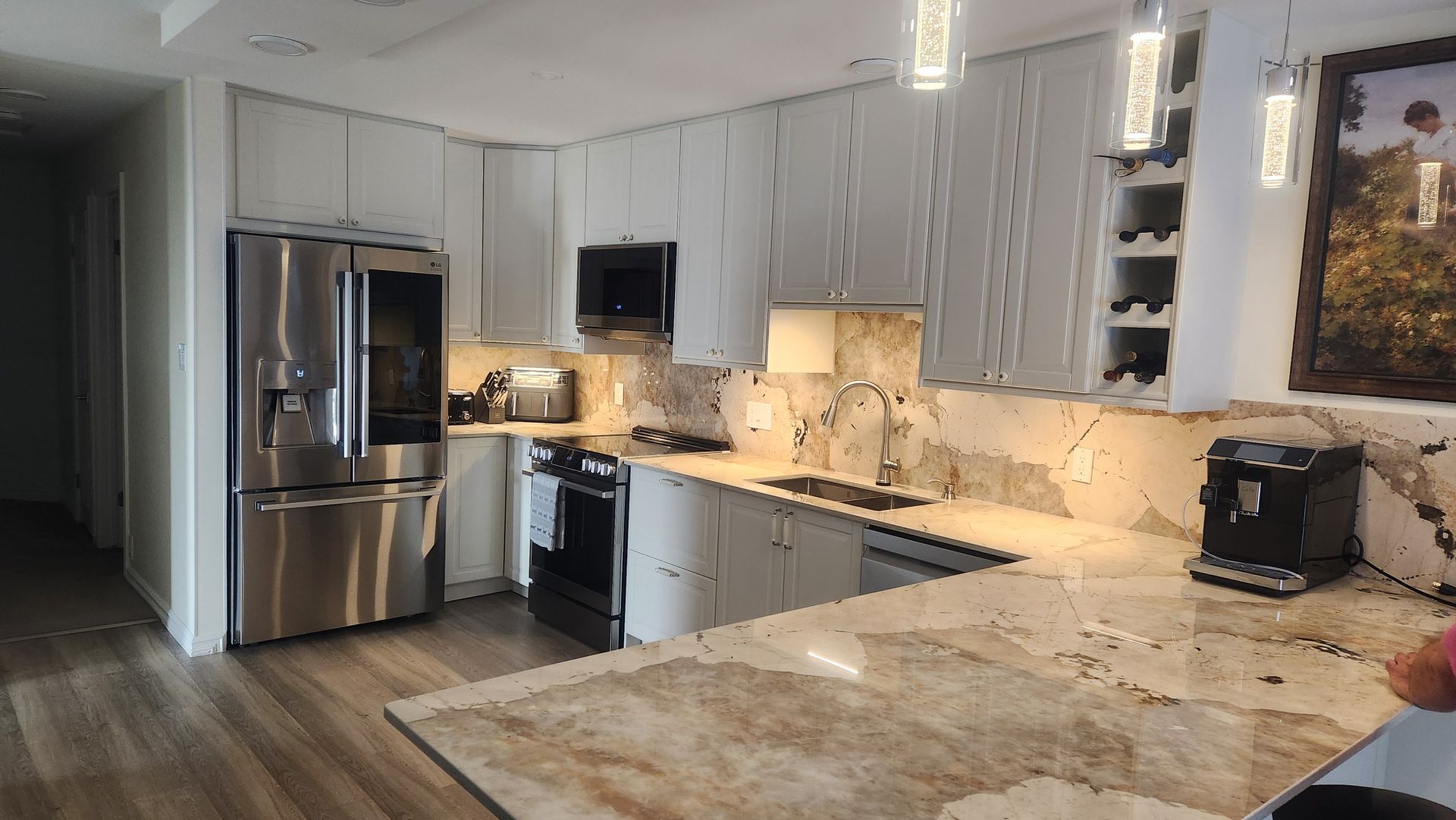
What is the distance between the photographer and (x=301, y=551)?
412cm

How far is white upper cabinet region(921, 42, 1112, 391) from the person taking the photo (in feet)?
9.05

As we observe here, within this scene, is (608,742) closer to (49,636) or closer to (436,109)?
(436,109)

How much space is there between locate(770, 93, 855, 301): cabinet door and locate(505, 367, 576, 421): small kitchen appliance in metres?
1.97

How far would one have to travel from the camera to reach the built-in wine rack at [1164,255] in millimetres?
2584

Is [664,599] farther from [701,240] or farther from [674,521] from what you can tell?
[701,240]

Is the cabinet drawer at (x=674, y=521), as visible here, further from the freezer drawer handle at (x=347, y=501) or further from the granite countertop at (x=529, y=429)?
the freezer drawer handle at (x=347, y=501)

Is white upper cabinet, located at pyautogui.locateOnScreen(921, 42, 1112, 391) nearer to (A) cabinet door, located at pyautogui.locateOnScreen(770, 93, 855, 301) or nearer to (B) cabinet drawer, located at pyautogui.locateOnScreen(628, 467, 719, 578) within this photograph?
(A) cabinet door, located at pyautogui.locateOnScreen(770, 93, 855, 301)

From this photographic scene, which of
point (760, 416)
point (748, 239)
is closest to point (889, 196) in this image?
point (748, 239)

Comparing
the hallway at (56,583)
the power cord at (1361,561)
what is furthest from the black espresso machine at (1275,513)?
the hallway at (56,583)

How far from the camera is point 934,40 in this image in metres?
1.29

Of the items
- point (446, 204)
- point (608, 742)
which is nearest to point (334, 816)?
point (608, 742)

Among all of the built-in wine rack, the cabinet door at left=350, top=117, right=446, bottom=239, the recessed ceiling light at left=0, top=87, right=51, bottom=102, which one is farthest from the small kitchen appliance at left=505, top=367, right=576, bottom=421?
the built-in wine rack

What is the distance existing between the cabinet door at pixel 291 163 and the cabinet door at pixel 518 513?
142cm

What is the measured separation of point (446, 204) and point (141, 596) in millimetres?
2510
